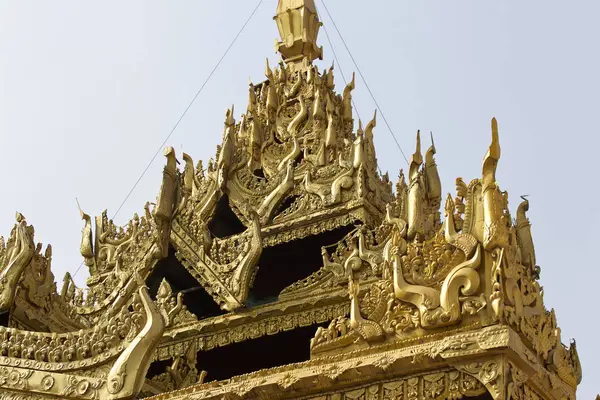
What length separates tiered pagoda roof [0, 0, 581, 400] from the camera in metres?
7.80

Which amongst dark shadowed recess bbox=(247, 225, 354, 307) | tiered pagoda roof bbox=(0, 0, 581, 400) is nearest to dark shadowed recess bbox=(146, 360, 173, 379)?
tiered pagoda roof bbox=(0, 0, 581, 400)

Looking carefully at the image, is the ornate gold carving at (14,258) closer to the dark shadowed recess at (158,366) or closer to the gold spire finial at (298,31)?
the dark shadowed recess at (158,366)

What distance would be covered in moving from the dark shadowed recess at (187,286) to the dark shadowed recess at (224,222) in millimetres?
1007

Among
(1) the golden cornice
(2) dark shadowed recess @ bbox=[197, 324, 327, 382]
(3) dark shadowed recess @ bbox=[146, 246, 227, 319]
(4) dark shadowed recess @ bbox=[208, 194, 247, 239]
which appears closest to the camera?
(1) the golden cornice

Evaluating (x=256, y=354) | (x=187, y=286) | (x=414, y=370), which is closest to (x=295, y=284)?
(x=256, y=354)

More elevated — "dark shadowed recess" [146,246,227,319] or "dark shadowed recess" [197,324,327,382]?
"dark shadowed recess" [146,246,227,319]

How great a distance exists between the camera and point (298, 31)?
18156 mm

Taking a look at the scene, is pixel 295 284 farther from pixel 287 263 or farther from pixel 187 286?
pixel 187 286

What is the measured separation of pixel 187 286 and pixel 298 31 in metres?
5.02

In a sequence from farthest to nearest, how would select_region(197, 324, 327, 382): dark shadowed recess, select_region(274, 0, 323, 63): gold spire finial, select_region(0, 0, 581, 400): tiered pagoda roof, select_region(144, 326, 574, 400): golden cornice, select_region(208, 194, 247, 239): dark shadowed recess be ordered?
select_region(274, 0, 323, 63): gold spire finial
select_region(208, 194, 247, 239): dark shadowed recess
select_region(197, 324, 327, 382): dark shadowed recess
select_region(0, 0, 581, 400): tiered pagoda roof
select_region(144, 326, 574, 400): golden cornice

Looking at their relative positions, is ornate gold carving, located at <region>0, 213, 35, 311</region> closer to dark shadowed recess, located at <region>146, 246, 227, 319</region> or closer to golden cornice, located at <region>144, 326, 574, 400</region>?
dark shadowed recess, located at <region>146, 246, 227, 319</region>

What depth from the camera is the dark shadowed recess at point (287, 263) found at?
14883 millimetres

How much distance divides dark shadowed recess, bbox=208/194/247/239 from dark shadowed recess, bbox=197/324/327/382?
1995mm

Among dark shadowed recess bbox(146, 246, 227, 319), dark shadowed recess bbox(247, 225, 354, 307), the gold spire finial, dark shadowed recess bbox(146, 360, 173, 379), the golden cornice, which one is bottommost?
the golden cornice
